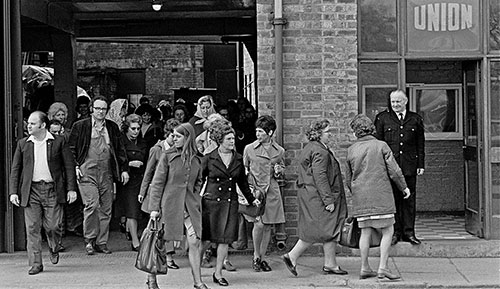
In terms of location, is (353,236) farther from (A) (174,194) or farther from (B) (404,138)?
(A) (174,194)

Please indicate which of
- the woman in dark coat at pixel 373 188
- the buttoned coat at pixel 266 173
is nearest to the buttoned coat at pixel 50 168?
the buttoned coat at pixel 266 173

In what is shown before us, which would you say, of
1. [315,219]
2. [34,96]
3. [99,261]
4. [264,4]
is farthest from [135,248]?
[34,96]

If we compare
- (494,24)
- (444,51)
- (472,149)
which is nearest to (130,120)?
(444,51)

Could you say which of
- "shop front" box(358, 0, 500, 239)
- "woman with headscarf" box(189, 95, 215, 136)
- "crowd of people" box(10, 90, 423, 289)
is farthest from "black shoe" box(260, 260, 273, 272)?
"shop front" box(358, 0, 500, 239)

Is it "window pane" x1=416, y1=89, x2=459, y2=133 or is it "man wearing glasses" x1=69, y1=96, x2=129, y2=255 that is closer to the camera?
"man wearing glasses" x1=69, y1=96, x2=129, y2=255

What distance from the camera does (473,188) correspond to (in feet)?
38.0

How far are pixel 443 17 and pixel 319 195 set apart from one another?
316cm

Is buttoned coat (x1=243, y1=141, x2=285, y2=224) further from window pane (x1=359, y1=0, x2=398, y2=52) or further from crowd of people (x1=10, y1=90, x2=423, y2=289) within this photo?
window pane (x1=359, y1=0, x2=398, y2=52)

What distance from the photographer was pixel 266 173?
33.1 feet

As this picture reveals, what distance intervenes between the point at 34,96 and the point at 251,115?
5.00 m

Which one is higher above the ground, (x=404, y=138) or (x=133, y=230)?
(x=404, y=138)

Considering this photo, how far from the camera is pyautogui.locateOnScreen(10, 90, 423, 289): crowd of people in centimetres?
905

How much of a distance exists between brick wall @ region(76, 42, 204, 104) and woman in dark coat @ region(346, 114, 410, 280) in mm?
20941

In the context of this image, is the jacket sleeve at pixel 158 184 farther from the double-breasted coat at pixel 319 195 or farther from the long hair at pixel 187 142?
the double-breasted coat at pixel 319 195
